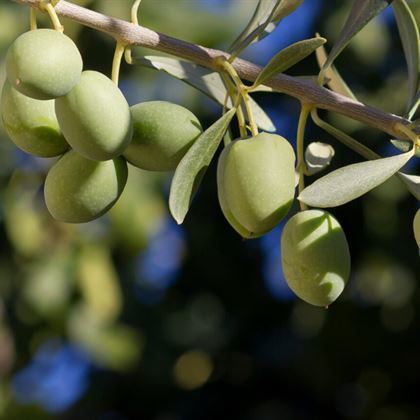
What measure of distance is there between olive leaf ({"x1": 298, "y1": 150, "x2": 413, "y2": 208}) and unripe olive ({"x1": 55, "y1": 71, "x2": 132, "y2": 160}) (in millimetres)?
179

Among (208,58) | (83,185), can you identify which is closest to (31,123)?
(83,185)

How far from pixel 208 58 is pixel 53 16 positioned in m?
0.15

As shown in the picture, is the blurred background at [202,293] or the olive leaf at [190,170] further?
the blurred background at [202,293]

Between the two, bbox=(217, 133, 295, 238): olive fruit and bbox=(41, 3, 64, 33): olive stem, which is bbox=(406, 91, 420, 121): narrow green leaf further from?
bbox=(41, 3, 64, 33): olive stem

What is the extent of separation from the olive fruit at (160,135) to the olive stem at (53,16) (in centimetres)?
11

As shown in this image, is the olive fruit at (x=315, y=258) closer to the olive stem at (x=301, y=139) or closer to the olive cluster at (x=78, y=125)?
the olive stem at (x=301, y=139)

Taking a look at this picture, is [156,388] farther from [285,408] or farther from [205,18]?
[205,18]

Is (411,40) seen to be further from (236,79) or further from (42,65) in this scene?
(42,65)

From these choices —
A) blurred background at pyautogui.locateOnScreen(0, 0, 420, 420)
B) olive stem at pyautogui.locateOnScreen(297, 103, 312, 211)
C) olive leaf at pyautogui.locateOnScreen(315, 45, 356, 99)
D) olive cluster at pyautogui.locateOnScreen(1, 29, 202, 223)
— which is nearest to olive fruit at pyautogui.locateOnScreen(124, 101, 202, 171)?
olive cluster at pyautogui.locateOnScreen(1, 29, 202, 223)

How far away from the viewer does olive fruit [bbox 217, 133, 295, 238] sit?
34.4 inches

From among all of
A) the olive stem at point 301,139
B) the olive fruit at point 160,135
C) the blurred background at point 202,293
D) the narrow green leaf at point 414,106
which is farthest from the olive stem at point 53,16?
the blurred background at point 202,293

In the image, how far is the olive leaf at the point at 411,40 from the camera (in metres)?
1.09

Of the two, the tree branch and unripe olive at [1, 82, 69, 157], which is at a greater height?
the tree branch

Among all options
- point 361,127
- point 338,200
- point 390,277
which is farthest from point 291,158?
point 390,277
